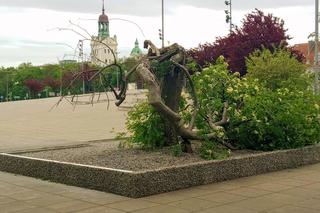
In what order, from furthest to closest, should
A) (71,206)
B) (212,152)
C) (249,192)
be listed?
(212,152) → (249,192) → (71,206)

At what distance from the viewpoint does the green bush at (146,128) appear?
11430 millimetres

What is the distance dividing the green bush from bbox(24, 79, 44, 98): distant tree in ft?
305

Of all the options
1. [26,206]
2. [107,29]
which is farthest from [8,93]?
[26,206]

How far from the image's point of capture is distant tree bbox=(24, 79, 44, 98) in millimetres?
103562

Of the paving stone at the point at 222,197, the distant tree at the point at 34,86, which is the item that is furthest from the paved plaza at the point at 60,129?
the distant tree at the point at 34,86

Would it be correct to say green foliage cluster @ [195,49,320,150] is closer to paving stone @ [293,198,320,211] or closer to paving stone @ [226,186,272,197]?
paving stone @ [226,186,272,197]

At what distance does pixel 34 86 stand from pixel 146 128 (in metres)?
95.6

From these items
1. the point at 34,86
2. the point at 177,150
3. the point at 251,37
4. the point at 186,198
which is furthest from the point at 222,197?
the point at 34,86

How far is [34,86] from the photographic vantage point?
10394cm

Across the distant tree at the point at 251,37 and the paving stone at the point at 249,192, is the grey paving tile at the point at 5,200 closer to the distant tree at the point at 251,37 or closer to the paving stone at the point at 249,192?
the paving stone at the point at 249,192

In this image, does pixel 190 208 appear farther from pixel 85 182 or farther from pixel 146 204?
pixel 85 182

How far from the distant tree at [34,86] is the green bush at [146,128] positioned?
3661 inches

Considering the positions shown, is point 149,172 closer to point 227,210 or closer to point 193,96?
point 227,210

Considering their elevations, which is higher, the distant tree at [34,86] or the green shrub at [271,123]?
the distant tree at [34,86]
